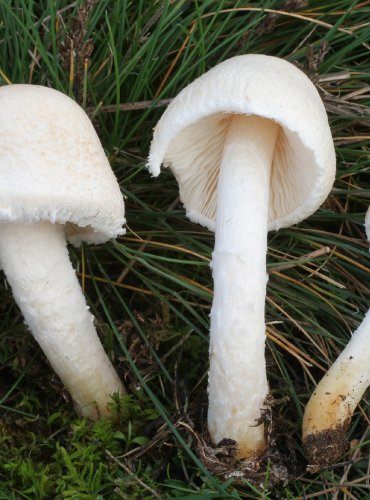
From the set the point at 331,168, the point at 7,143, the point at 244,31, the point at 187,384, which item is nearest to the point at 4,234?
the point at 7,143

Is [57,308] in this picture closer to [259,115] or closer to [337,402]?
[259,115]

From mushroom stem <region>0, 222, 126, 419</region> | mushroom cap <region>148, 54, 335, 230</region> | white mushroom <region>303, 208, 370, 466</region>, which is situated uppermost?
mushroom cap <region>148, 54, 335, 230</region>

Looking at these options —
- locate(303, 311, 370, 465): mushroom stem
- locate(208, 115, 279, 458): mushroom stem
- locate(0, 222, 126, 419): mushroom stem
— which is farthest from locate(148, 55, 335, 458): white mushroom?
locate(0, 222, 126, 419): mushroom stem

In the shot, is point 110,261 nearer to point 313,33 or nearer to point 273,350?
point 273,350

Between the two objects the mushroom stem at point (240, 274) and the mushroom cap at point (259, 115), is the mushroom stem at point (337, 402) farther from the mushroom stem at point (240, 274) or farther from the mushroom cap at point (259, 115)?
the mushroom cap at point (259, 115)

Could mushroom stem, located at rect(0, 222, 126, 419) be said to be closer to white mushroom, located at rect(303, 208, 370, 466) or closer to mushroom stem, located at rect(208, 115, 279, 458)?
mushroom stem, located at rect(208, 115, 279, 458)

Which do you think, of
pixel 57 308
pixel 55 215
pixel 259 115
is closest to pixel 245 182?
pixel 259 115
